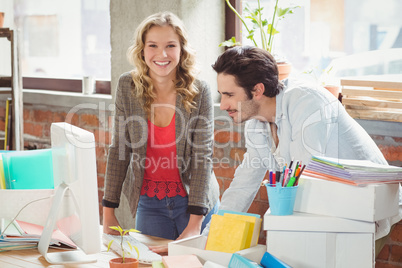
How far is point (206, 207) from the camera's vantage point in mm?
2203

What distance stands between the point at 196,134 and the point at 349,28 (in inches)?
40.6

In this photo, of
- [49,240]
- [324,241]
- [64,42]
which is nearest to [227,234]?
[324,241]

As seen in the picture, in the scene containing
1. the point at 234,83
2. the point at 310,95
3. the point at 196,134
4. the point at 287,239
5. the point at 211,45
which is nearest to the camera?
the point at 287,239

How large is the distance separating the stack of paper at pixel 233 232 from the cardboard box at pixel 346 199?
15cm

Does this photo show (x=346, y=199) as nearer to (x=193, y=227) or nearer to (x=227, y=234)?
(x=227, y=234)

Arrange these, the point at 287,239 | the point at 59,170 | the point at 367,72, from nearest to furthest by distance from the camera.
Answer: the point at 287,239 → the point at 59,170 → the point at 367,72

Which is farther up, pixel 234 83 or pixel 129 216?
pixel 234 83

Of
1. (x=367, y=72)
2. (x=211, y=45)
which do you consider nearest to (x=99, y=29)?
(x=211, y=45)

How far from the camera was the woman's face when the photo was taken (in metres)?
2.22

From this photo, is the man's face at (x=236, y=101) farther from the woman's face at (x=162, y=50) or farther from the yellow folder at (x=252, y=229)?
the yellow folder at (x=252, y=229)

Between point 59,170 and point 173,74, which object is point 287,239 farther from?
point 173,74

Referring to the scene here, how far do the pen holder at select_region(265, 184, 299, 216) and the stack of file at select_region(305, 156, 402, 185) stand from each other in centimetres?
10

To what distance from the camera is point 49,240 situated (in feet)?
5.60

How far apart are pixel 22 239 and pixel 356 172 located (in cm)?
107
